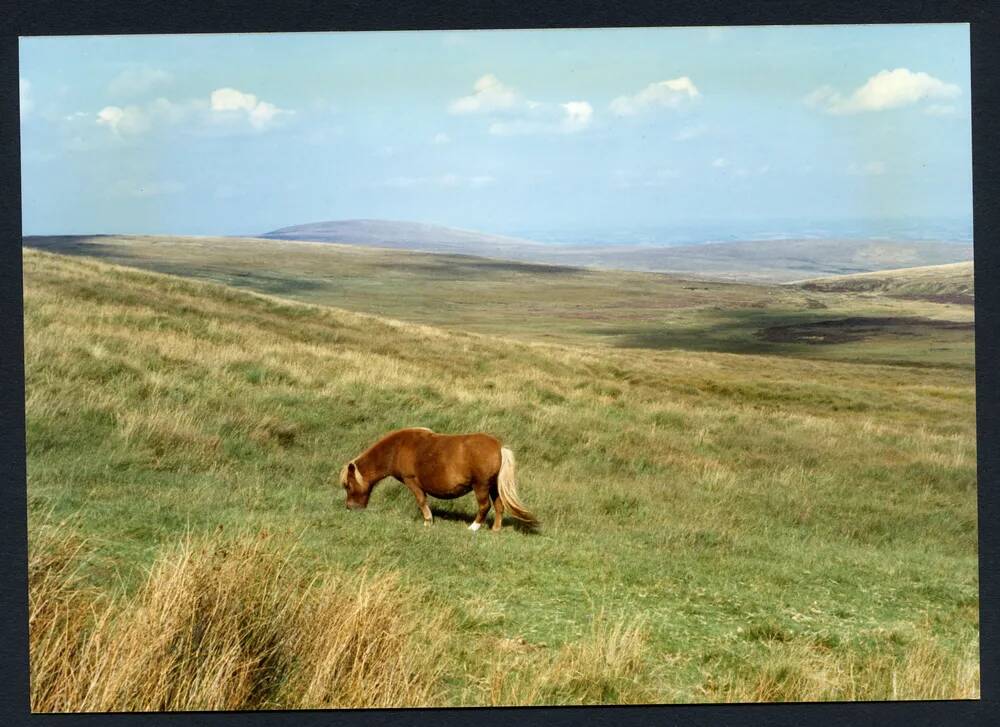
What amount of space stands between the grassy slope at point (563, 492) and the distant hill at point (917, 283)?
2547mm

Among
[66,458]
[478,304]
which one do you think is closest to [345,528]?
[66,458]

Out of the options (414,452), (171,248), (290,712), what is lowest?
(290,712)

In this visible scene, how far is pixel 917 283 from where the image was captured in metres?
26.4

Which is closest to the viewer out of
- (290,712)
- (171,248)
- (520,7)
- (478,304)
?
(290,712)

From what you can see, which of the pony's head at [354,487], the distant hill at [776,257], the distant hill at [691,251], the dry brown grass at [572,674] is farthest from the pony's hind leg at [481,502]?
the distant hill at [691,251]

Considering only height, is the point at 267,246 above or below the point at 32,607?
above

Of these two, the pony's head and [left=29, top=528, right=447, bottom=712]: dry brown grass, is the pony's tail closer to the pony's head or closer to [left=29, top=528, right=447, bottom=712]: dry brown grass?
the pony's head

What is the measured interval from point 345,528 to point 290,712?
266 cm

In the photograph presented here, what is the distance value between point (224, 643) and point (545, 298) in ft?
126

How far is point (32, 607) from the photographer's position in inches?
308

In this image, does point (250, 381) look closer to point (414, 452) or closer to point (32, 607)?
point (414, 452)

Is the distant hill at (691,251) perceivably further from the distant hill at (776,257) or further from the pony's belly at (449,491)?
the pony's belly at (449,491)

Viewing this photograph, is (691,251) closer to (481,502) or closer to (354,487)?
(481,502)

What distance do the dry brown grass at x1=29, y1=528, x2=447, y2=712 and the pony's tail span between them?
2.60 m
